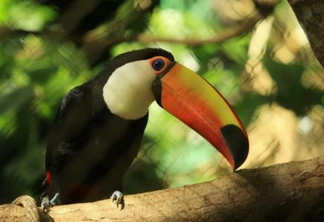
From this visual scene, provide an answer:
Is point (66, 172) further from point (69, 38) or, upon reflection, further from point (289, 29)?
point (289, 29)

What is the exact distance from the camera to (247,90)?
191cm

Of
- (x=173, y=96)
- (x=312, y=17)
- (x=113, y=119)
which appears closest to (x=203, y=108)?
(x=173, y=96)

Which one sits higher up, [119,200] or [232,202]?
[119,200]

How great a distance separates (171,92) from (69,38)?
268 mm

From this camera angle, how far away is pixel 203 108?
150 cm

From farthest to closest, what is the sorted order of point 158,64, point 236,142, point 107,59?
point 107,59 < point 158,64 < point 236,142

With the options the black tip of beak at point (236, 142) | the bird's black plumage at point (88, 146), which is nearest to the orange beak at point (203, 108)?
the black tip of beak at point (236, 142)

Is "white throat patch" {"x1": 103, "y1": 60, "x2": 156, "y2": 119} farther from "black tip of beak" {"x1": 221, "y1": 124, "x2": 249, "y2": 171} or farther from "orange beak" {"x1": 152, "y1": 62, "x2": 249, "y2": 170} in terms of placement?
"black tip of beak" {"x1": 221, "y1": 124, "x2": 249, "y2": 171}

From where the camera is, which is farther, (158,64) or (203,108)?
(158,64)

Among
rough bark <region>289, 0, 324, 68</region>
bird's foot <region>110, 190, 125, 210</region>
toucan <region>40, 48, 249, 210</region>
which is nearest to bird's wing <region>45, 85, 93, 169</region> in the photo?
toucan <region>40, 48, 249, 210</region>

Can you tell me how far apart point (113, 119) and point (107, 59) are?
0.86 ft

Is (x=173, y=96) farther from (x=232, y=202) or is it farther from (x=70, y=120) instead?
(x=232, y=202)

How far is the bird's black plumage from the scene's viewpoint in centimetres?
152

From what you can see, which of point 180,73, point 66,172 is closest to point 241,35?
point 180,73
